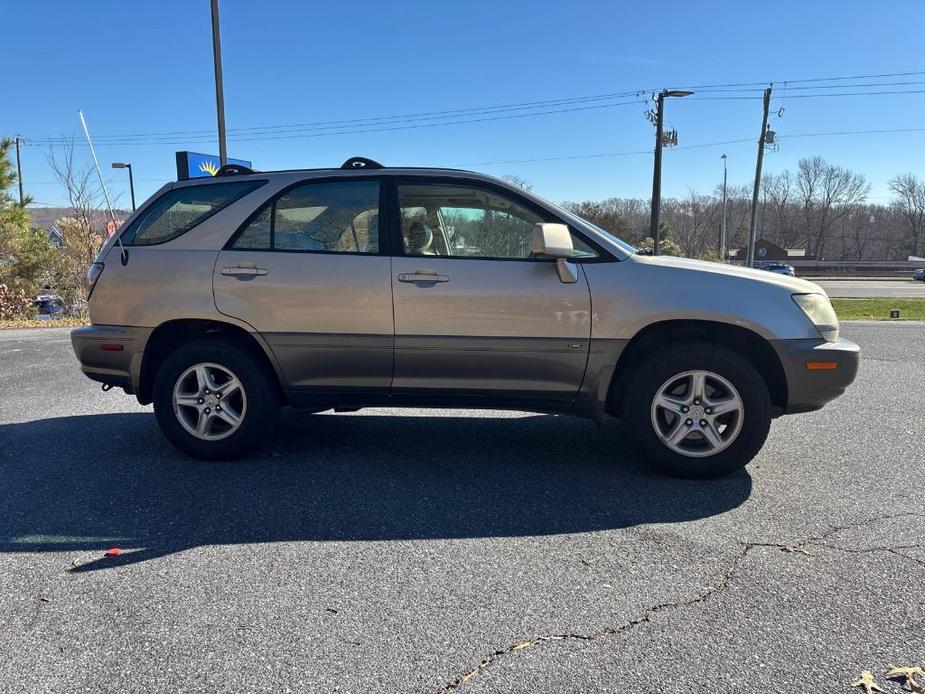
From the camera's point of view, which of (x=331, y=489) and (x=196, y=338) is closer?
(x=331, y=489)

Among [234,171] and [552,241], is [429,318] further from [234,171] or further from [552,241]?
[234,171]

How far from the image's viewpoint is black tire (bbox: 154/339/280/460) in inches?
171

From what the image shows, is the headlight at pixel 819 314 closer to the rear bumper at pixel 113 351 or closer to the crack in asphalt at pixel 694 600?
the crack in asphalt at pixel 694 600

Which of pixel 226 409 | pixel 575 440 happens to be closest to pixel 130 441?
pixel 226 409

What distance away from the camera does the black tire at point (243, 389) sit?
4.36 meters

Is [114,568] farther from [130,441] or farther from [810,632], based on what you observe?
[810,632]

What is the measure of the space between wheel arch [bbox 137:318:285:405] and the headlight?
3.30 meters

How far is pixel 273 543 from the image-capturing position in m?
3.27

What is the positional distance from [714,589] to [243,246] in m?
3.40

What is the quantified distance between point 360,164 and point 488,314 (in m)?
1.43

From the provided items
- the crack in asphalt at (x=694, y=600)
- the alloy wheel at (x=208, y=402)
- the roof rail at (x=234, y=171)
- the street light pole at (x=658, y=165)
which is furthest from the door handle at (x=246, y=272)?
the street light pole at (x=658, y=165)

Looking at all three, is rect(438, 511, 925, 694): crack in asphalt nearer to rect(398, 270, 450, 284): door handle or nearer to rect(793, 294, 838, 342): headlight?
rect(793, 294, 838, 342): headlight

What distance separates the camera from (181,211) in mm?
4551

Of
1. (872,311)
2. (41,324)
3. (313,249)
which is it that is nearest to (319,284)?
(313,249)
